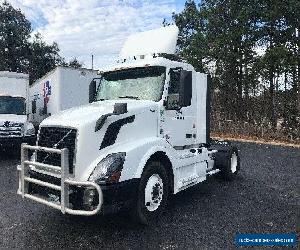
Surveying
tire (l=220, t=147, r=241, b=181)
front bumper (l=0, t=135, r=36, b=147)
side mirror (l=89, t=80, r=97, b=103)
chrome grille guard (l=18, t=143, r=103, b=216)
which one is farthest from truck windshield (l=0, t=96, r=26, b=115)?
tire (l=220, t=147, r=241, b=181)

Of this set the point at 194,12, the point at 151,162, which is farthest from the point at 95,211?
the point at 194,12

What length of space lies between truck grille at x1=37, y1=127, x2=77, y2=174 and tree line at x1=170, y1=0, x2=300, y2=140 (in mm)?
16198

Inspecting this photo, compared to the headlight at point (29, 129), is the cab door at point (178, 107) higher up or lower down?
higher up

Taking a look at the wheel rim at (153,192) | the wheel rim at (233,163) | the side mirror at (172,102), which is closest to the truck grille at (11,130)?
the wheel rim at (233,163)

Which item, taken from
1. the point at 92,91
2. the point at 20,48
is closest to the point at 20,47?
the point at 20,48

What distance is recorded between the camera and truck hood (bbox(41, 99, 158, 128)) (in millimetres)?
5562

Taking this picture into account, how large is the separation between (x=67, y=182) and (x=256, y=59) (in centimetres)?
1917

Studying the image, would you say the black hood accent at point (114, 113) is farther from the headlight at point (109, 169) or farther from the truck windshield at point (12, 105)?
the truck windshield at point (12, 105)

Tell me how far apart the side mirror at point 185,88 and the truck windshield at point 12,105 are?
29.7 ft

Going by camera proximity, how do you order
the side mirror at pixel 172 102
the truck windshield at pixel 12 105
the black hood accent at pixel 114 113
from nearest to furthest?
the black hood accent at pixel 114 113, the side mirror at pixel 172 102, the truck windshield at pixel 12 105

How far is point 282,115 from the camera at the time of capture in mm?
20109

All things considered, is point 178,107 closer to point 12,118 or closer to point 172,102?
point 172,102

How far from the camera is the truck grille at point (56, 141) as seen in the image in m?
5.47

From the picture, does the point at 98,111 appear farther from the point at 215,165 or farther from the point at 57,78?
the point at 57,78
